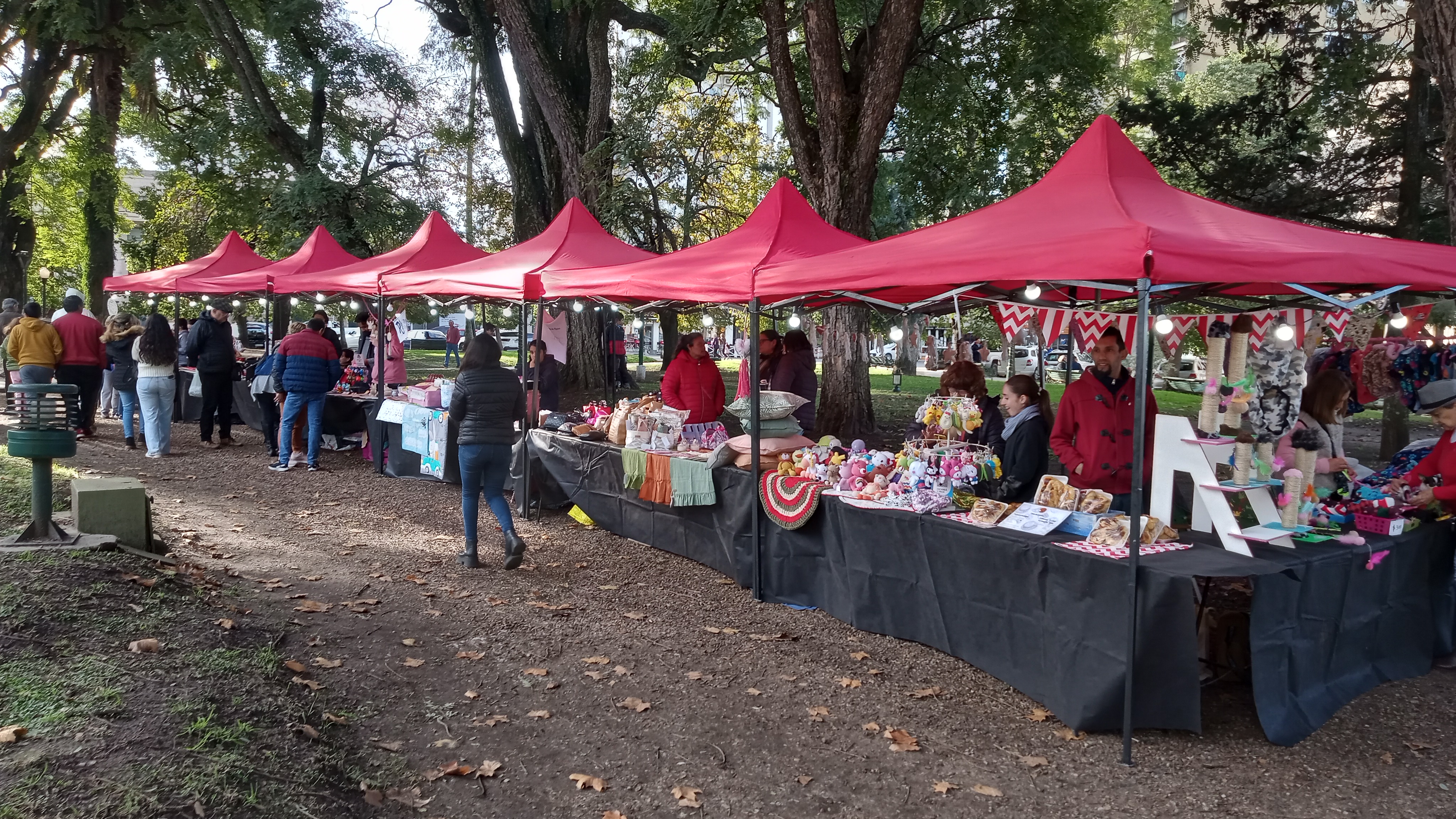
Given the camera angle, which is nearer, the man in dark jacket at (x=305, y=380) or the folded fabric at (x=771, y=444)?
the folded fabric at (x=771, y=444)

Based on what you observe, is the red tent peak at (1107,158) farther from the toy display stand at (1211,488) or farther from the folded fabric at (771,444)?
the folded fabric at (771,444)

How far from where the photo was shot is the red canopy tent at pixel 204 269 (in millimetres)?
14617

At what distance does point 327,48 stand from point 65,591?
18.3 meters

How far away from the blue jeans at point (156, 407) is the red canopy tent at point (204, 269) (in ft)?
12.5

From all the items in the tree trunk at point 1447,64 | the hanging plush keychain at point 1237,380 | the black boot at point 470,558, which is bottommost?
the black boot at point 470,558

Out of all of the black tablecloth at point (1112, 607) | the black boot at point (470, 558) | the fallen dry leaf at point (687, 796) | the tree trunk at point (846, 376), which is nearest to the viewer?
the fallen dry leaf at point (687, 796)

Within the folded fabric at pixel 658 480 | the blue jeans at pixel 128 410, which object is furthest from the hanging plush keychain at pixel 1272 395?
the blue jeans at pixel 128 410

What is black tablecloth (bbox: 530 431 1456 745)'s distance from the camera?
153 inches

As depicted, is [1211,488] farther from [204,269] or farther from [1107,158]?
[204,269]

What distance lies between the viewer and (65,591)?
4.50 m

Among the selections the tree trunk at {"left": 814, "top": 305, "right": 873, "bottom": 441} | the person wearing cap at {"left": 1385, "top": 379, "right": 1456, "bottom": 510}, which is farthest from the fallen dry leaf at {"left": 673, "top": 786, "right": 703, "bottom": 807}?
the tree trunk at {"left": 814, "top": 305, "right": 873, "bottom": 441}

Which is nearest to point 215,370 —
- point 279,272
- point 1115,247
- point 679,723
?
point 279,272

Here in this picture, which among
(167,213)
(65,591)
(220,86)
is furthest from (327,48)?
(65,591)

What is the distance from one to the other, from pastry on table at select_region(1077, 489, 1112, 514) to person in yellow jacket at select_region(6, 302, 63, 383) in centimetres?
1151
